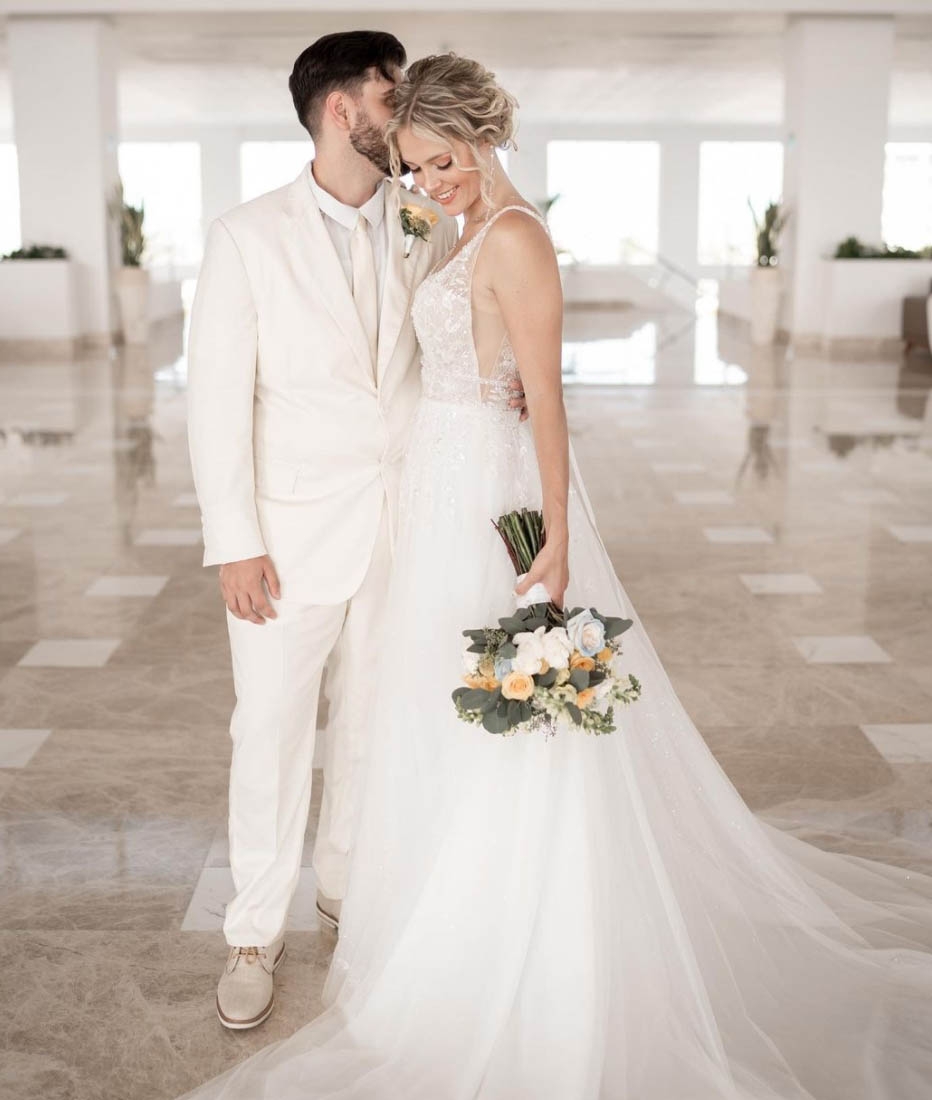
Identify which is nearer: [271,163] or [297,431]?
[297,431]

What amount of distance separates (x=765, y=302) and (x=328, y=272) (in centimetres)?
1394

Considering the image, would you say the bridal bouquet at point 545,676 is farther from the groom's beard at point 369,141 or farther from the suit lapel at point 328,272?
the groom's beard at point 369,141

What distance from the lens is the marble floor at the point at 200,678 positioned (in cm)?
252

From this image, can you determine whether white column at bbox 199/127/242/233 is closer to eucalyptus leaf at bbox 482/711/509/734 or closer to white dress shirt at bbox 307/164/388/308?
white dress shirt at bbox 307/164/388/308

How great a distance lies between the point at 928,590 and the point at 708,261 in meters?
Result: 26.6

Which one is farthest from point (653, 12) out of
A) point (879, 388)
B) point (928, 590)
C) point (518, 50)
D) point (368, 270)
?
point (368, 270)

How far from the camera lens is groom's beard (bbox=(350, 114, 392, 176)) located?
229 cm

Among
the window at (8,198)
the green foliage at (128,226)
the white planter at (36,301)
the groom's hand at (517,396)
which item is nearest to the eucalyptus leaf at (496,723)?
the groom's hand at (517,396)

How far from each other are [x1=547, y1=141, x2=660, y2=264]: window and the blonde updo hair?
29060mm

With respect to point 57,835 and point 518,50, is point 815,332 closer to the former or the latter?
point 518,50

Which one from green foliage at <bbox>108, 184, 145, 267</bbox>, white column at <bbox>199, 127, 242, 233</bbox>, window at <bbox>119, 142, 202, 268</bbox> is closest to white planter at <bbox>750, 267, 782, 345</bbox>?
green foliage at <bbox>108, 184, 145, 267</bbox>

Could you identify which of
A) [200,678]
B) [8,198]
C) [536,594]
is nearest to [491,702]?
[536,594]

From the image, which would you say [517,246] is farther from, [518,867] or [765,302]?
[765,302]

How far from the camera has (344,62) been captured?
2.26 m
